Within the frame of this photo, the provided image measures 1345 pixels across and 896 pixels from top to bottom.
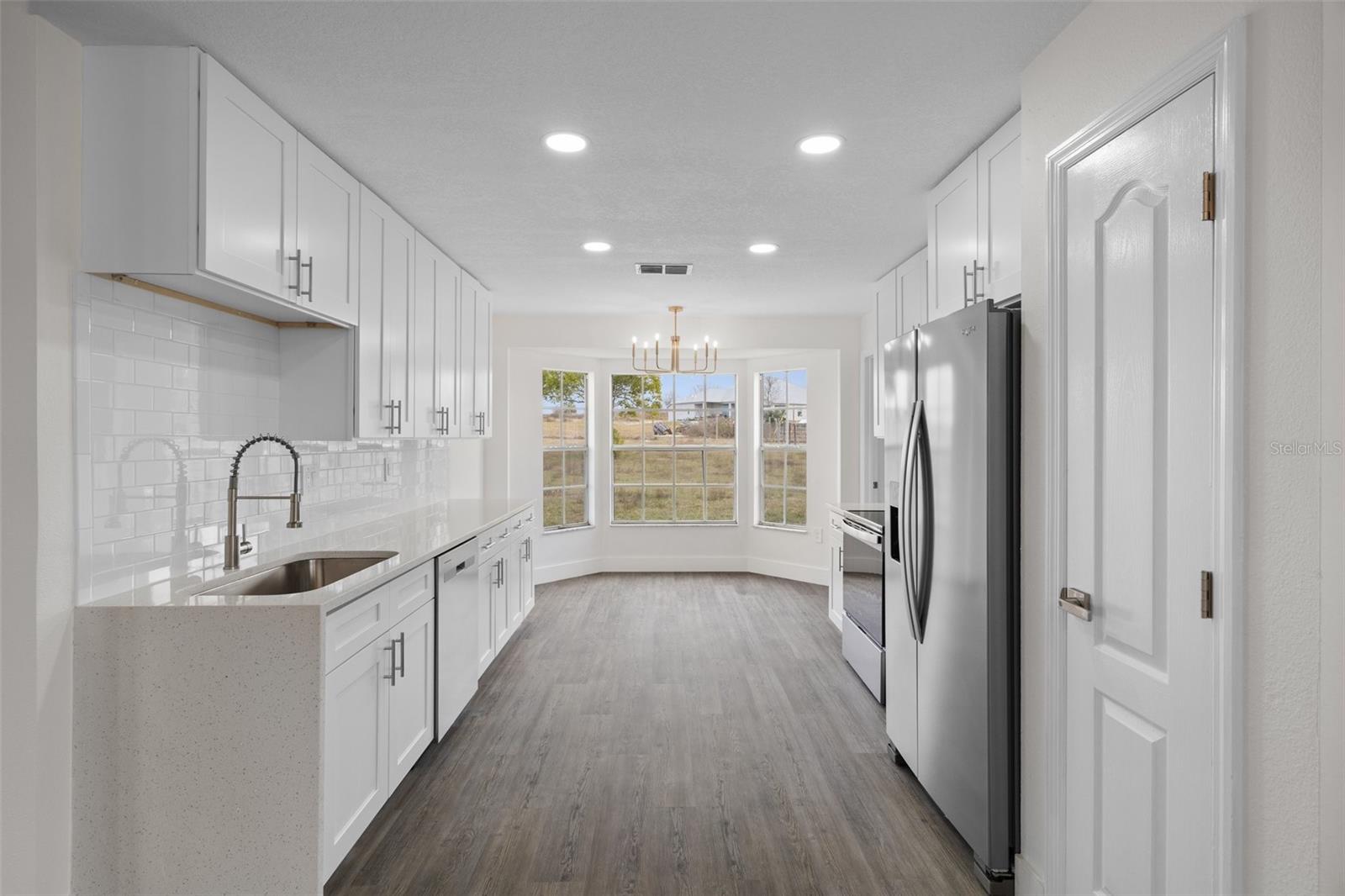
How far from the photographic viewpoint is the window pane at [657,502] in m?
7.26

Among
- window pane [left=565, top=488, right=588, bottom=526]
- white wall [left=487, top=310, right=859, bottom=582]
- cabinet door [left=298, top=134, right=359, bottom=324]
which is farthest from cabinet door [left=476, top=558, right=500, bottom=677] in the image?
window pane [left=565, top=488, right=588, bottom=526]

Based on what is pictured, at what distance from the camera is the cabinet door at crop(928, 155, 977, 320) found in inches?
108

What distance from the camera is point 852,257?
4348 mm

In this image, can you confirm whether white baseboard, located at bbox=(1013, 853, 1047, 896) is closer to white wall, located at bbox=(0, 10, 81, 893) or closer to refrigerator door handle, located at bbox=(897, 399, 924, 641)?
refrigerator door handle, located at bbox=(897, 399, 924, 641)

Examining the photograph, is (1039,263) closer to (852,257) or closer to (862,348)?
(852,257)

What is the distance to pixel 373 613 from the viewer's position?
2.40m

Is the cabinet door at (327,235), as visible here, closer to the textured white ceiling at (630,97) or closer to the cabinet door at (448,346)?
the textured white ceiling at (630,97)

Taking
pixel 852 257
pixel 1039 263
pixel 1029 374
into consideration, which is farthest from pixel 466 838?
pixel 852 257

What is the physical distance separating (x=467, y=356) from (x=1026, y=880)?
391 cm

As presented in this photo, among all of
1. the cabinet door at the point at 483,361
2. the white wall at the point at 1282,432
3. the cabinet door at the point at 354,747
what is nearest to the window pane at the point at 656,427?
the cabinet door at the point at 483,361

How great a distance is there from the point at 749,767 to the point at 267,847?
1.75 meters

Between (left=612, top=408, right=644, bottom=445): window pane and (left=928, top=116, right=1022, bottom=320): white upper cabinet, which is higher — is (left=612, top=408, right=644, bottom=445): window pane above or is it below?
below

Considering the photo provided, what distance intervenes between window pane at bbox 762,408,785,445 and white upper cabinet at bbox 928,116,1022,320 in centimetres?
376

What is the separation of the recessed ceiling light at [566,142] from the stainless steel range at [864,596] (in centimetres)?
217
